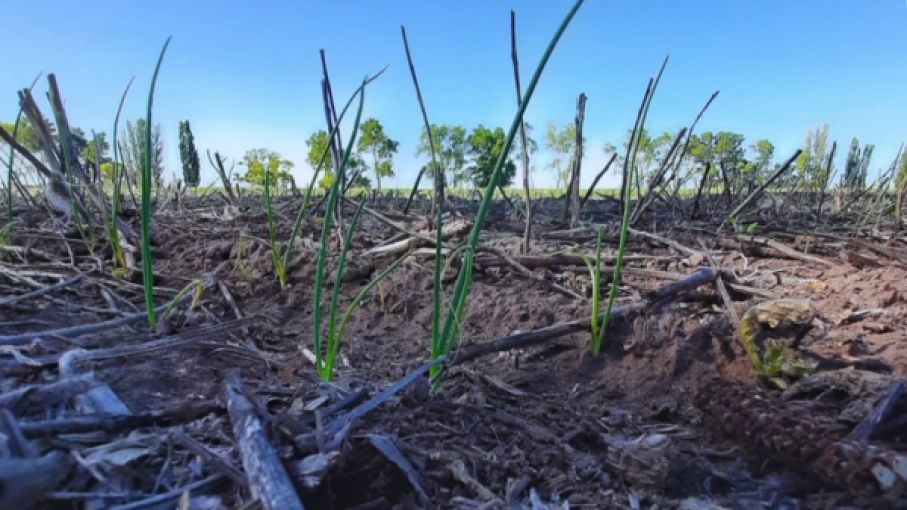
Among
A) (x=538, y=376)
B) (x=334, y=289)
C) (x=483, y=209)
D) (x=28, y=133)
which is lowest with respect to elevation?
(x=538, y=376)

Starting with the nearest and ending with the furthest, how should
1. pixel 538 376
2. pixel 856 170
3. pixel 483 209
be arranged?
pixel 483 209 → pixel 538 376 → pixel 856 170

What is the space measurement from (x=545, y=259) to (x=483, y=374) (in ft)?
2.86

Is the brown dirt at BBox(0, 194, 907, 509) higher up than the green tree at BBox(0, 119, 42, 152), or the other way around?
the green tree at BBox(0, 119, 42, 152)

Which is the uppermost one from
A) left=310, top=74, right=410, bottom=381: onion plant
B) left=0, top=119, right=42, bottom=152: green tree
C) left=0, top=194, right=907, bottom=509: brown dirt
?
left=0, top=119, right=42, bottom=152: green tree

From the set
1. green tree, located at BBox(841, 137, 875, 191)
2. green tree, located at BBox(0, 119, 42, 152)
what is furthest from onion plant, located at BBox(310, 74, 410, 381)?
green tree, located at BBox(841, 137, 875, 191)

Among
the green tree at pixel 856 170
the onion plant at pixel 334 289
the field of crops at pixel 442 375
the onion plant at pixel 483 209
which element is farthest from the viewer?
the green tree at pixel 856 170

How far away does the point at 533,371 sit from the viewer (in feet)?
4.38

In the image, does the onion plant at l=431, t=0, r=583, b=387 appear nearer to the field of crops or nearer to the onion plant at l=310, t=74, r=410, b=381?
the field of crops

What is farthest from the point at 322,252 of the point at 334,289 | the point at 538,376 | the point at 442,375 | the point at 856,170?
the point at 856,170

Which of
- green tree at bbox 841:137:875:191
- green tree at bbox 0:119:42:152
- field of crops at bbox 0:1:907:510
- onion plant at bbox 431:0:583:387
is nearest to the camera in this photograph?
field of crops at bbox 0:1:907:510

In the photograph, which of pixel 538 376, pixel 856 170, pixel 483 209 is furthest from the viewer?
pixel 856 170

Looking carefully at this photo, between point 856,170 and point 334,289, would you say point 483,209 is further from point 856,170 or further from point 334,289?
point 856,170

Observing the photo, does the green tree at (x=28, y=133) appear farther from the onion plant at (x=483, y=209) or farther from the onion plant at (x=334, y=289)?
the onion plant at (x=483, y=209)

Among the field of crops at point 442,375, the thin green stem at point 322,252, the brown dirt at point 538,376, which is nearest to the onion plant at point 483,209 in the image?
the field of crops at point 442,375
